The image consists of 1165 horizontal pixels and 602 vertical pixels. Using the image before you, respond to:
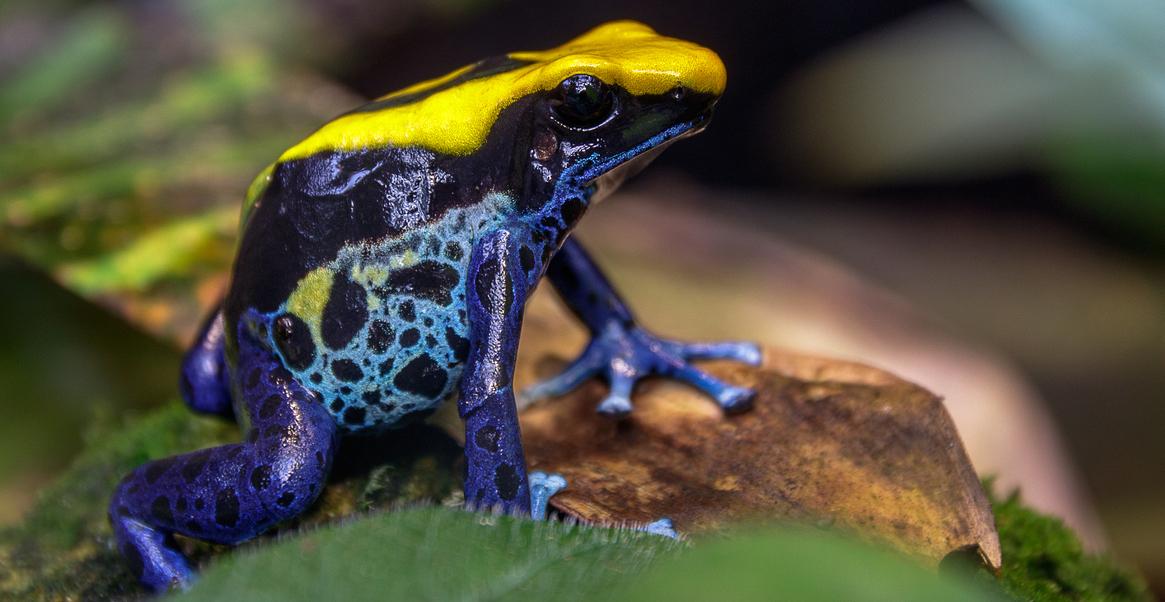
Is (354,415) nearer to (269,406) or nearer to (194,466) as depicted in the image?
(269,406)

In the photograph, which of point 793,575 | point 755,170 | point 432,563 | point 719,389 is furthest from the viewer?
point 755,170

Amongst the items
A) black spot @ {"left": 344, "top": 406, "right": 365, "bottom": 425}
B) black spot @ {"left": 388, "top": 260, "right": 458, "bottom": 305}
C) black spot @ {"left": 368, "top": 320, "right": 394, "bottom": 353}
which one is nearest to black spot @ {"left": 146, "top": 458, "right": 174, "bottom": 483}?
black spot @ {"left": 344, "top": 406, "right": 365, "bottom": 425}

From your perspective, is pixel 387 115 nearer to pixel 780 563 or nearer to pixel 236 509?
pixel 236 509

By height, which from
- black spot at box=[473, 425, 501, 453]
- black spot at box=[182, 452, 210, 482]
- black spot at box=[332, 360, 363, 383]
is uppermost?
black spot at box=[332, 360, 363, 383]

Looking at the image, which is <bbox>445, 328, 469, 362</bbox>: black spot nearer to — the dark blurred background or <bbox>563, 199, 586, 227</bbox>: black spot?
<bbox>563, 199, 586, 227</bbox>: black spot

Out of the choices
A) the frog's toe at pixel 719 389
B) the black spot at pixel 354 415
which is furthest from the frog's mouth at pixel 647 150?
the black spot at pixel 354 415

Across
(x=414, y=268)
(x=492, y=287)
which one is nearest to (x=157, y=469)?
(x=414, y=268)
